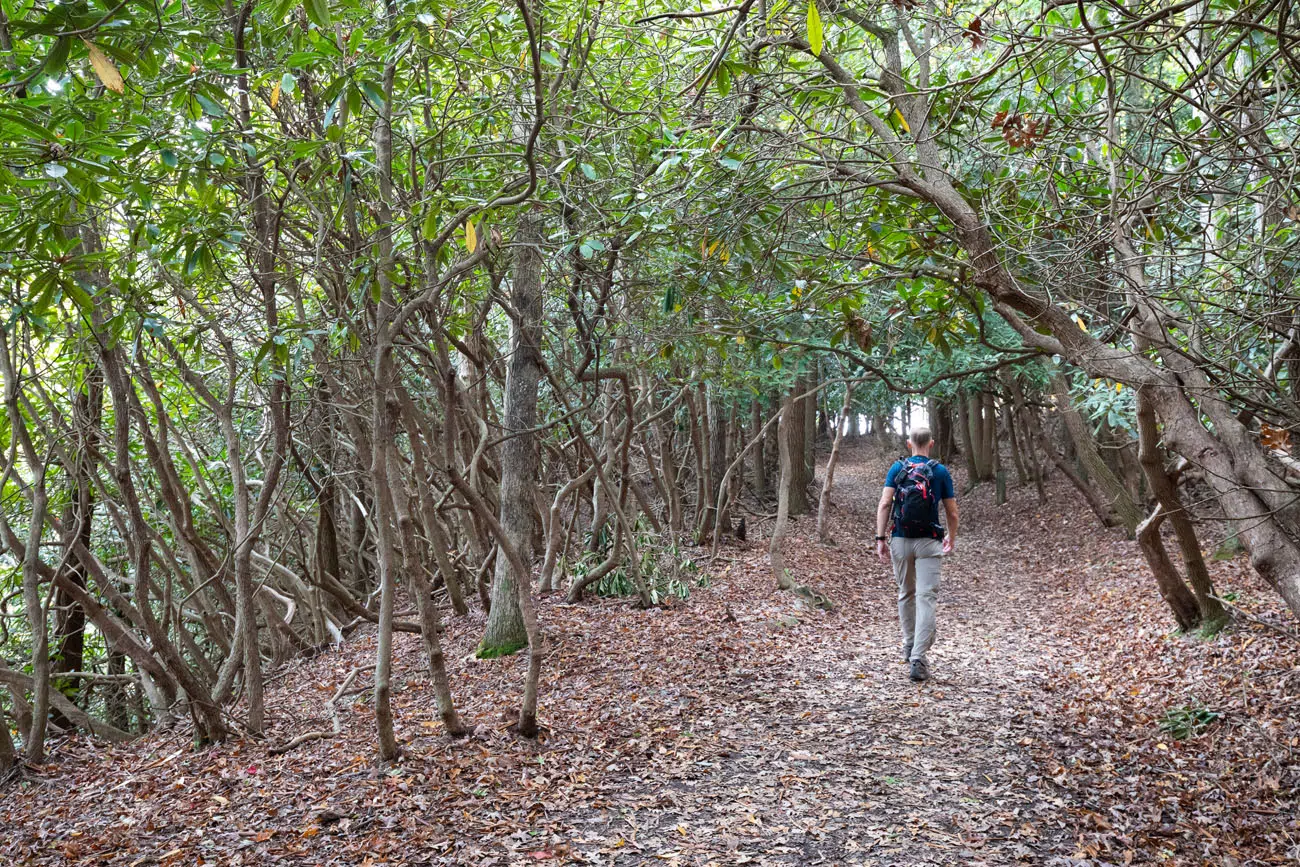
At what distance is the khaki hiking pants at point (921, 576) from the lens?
22.0 ft

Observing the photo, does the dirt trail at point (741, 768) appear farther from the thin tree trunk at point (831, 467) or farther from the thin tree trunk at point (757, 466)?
the thin tree trunk at point (757, 466)

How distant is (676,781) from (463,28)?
192 inches

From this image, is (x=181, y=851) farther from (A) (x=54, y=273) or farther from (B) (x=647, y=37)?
(B) (x=647, y=37)

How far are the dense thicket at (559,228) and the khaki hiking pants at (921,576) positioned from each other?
130 centimetres

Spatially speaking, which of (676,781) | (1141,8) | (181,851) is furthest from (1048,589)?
(181,851)

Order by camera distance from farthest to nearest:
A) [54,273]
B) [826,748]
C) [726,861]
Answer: [826,748] → [726,861] → [54,273]

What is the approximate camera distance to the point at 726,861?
12.7 feet

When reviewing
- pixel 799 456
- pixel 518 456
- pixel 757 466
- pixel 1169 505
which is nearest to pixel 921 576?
pixel 1169 505

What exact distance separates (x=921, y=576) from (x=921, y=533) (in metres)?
0.33

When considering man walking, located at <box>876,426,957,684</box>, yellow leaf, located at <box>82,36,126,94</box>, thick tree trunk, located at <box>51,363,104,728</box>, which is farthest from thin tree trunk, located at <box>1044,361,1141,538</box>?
yellow leaf, located at <box>82,36,126,94</box>

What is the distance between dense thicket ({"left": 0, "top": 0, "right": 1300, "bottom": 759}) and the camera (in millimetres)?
3697

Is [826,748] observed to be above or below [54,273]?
below

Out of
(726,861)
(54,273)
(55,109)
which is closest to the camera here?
(54,273)

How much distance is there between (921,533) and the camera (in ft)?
22.0
